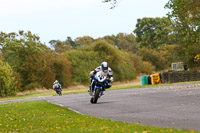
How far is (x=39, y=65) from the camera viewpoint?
60.0 m

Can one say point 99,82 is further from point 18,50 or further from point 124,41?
point 124,41

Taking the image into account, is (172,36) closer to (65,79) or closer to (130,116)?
(65,79)

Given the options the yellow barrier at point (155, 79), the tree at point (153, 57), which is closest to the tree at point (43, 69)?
the yellow barrier at point (155, 79)

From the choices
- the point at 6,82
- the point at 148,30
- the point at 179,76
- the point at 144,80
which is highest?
the point at 148,30

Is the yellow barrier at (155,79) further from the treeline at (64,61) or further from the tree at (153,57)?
the tree at (153,57)

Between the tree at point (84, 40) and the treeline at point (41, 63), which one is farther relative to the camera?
the tree at point (84, 40)

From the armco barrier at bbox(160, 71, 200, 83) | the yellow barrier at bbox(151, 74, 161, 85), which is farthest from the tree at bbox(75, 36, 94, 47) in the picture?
the yellow barrier at bbox(151, 74, 161, 85)

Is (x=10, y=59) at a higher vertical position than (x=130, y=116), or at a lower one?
higher

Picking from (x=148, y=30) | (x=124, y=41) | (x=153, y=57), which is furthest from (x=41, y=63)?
(x=124, y=41)

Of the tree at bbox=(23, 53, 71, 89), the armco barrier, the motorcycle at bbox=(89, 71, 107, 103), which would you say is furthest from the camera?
the tree at bbox=(23, 53, 71, 89)

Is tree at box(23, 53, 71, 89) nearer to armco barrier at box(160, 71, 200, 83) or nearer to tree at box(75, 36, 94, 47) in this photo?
armco barrier at box(160, 71, 200, 83)

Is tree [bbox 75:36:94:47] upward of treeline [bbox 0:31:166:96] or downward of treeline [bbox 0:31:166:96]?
Result: upward

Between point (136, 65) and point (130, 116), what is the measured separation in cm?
7148

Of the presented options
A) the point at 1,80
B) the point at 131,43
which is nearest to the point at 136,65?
the point at 1,80
